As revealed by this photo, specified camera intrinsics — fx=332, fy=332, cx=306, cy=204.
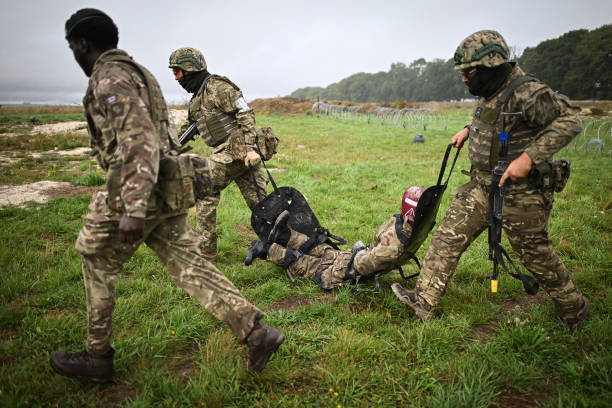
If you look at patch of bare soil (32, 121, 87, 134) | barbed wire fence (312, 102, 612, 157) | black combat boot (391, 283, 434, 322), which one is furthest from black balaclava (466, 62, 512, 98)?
patch of bare soil (32, 121, 87, 134)

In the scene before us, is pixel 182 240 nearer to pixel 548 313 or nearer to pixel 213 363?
pixel 213 363

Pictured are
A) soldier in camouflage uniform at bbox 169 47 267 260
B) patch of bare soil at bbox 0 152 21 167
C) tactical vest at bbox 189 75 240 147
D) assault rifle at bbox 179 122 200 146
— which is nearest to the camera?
soldier in camouflage uniform at bbox 169 47 267 260

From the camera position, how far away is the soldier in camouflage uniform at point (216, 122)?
4113mm

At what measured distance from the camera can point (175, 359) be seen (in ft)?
8.79

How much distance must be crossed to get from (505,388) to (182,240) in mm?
2547

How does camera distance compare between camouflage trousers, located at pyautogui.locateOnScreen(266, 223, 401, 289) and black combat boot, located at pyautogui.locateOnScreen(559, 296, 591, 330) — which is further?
camouflage trousers, located at pyautogui.locateOnScreen(266, 223, 401, 289)

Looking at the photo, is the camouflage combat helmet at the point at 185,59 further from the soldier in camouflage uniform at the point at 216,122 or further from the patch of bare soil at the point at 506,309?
the patch of bare soil at the point at 506,309

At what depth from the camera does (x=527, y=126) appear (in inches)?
105

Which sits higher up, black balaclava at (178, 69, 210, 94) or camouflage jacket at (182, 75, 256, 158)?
black balaclava at (178, 69, 210, 94)

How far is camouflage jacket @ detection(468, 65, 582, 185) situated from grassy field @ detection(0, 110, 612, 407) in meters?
1.46

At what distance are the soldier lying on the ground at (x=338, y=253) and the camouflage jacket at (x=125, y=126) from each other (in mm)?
2019

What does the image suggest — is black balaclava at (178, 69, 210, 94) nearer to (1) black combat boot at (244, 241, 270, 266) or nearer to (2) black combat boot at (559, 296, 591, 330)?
(1) black combat boot at (244, 241, 270, 266)

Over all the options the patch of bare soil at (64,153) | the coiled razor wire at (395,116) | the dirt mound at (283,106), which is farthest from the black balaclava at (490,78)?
the dirt mound at (283,106)

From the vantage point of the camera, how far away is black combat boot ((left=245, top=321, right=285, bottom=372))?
A: 7.60 feet
